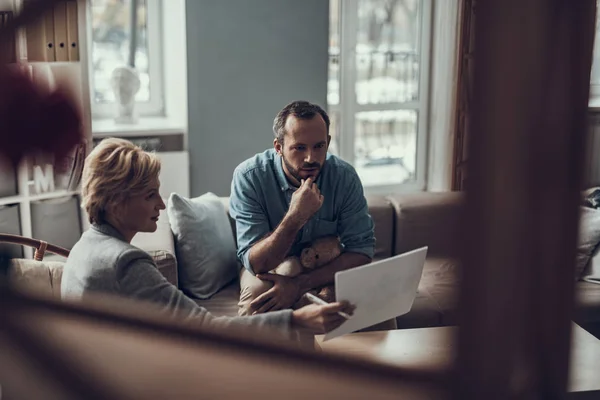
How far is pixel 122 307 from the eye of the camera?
307 mm

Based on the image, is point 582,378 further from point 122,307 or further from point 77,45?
point 77,45

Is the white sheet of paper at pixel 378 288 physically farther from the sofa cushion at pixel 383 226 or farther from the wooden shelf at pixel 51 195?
the wooden shelf at pixel 51 195

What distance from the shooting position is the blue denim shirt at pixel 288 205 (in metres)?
2.41

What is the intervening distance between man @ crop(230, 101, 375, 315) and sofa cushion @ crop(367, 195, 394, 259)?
60 cm

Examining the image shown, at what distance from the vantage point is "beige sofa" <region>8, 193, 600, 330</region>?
2.52 meters

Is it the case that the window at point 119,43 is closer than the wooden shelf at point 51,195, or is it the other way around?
the wooden shelf at point 51,195

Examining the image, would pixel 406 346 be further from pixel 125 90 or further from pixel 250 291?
pixel 125 90

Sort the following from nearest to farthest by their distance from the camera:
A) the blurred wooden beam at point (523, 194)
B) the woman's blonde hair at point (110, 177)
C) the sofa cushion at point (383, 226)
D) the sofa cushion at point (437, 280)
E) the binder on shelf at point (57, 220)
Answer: the blurred wooden beam at point (523, 194) → the woman's blonde hair at point (110, 177) → the sofa cushion at point (437, 280) → the sofa cushion at point (383, 226) → the binder on shelf at point (57, 220)

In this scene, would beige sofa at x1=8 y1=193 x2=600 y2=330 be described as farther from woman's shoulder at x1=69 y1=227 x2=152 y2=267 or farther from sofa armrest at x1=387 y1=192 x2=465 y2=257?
woman's shoulder at x1=69 y1=227 x2=152 y2=267

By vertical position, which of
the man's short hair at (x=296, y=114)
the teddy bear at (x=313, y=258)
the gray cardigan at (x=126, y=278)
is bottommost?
the teddy bear at (x=313, y=258)

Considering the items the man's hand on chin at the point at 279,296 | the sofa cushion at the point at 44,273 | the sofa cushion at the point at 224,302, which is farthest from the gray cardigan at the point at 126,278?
the sofa cushion at the point at 224,302

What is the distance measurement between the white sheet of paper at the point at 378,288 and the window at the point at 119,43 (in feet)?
8.32

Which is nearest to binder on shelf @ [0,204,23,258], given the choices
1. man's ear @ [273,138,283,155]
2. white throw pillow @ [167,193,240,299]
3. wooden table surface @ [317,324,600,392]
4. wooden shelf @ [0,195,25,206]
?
wooden shelf @ [0,195,25,206]

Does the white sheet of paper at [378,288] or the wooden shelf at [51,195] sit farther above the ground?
the white sheet of paper at [378,288]
